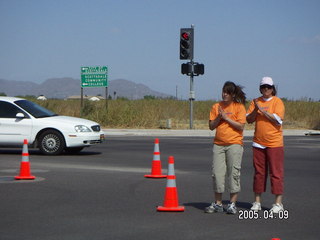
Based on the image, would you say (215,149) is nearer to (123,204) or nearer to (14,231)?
(123,204)

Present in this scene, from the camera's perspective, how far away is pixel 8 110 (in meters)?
19.2

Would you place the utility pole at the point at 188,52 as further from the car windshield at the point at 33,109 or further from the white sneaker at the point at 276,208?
the white sneaker at the point at 276,208

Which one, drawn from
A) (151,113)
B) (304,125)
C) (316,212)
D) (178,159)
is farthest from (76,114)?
(316,212)

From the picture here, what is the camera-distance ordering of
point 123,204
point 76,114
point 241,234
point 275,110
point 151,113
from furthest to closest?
point 76,114
point 151,113
point 123,204
point 275,110
point 241,234

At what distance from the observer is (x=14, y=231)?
838cm

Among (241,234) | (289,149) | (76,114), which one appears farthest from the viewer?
(76,114)

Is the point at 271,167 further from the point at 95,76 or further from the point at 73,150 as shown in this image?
the point at 95,76

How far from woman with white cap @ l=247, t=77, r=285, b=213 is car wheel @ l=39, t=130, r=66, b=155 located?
32.8 feet

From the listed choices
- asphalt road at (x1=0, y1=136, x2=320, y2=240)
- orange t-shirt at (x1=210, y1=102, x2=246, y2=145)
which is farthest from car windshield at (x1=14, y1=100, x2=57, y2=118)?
orange t-shirt at (x1=210, y1=102, x2=246, y2=145)

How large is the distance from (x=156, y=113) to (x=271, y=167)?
2963cm

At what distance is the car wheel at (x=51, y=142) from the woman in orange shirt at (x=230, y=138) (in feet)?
32.4

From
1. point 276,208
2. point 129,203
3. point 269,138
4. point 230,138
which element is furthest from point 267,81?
point 129,203

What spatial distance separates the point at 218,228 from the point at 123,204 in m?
2.27

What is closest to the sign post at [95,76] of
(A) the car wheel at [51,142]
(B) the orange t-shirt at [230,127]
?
(A) the car wheel at [51,142]
